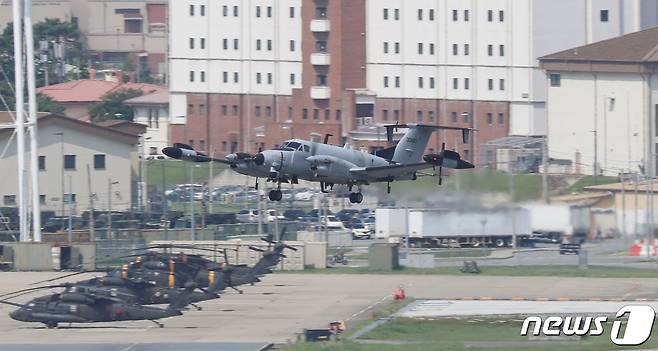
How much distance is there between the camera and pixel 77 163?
134000mm

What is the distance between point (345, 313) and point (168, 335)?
11.1 m

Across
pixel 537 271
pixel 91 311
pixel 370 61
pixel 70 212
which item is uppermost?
pixel 370 61

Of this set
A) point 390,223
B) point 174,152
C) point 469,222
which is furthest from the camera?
point 390,223

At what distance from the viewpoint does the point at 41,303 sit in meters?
76.1

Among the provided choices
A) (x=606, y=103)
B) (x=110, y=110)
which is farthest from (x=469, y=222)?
(x=110, y=110)

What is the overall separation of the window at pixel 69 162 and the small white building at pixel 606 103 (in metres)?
43.8

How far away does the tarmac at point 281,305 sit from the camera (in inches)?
2785

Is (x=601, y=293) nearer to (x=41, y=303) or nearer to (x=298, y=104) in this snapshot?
(x=41, y=303)

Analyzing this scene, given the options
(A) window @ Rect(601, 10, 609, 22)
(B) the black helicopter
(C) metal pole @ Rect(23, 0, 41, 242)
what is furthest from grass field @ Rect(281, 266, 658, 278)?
(A) window @ Rect(601, 10, 609, 22)

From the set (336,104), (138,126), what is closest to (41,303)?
(138,126)

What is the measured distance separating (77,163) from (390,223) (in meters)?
30.6

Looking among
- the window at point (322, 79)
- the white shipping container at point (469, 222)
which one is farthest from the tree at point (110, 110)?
the white shipping container at point (469, 222)

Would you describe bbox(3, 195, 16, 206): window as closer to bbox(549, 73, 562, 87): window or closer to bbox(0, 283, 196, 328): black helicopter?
bbox(549, 73, 562, 87): window

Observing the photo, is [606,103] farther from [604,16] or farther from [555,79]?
[604,16]
